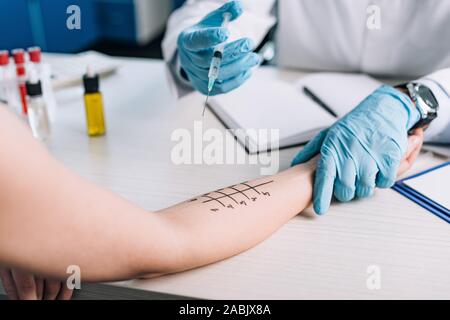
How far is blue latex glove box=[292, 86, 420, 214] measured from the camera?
0.87 meters

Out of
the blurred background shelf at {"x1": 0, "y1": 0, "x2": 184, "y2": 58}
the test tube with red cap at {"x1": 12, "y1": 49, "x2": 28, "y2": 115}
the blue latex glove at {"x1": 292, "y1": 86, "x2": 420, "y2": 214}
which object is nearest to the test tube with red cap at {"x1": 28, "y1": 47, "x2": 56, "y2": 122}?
the test tube with red cap at {"x1": 12, "y1": 49, "x2": 28, "y2": 115}

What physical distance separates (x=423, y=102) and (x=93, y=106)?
2.47 feet

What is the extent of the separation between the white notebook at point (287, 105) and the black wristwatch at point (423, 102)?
0.17 meters

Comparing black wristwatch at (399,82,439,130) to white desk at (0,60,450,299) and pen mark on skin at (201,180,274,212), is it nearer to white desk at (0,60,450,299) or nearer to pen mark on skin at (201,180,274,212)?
white desk at (0,60,450,299)

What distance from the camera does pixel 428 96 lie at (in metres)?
1.04

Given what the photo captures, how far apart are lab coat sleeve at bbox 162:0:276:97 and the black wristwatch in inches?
22.2

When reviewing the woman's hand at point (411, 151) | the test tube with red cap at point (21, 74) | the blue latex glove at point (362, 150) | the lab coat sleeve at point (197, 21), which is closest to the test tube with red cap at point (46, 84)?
the test tube with red cap at point (21, 74)

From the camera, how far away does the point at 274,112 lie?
1164mm

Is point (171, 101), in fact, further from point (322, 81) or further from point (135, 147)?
point (322, 81)

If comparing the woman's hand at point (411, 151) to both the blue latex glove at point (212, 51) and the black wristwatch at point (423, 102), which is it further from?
the blue latex glove at point (212, 51)

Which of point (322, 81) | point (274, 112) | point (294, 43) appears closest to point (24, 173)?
point (274, 112)

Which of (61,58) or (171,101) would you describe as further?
(61,58)

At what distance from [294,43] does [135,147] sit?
0.68 m

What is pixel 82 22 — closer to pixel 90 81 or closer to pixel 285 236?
pixel 90 81
